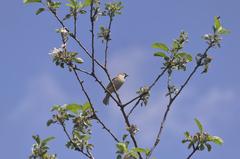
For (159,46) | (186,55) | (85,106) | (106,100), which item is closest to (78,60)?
(85,106)

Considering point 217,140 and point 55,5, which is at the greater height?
point 55,5

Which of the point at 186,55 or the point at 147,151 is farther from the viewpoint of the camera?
the point at 186,55

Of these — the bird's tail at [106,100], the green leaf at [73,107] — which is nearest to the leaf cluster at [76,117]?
the green leaf at [73,107]

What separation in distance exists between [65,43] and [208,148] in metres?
2.06

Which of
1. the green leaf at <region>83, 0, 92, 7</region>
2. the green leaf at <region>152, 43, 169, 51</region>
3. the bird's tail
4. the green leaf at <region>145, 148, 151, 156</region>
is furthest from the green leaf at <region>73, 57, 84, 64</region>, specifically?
the bird's tail

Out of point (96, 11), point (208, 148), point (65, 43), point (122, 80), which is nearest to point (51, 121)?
point (65, 43)

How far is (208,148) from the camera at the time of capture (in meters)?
6.23

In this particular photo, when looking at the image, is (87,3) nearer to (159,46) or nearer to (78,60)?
(78,60)

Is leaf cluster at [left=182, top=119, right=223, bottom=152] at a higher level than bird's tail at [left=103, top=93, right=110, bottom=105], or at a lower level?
lower

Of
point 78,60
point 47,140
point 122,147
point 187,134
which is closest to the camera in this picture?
point 122,147

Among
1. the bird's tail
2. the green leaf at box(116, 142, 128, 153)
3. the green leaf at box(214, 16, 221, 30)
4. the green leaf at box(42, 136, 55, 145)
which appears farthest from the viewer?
the bird's tail

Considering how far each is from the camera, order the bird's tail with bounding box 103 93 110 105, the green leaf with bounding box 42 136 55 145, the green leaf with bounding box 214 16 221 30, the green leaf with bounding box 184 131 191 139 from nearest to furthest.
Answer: the green leaf with bounding box 184 131 191 139 < the green leaf with bounding box 42 136 55 145 < the green leaf with bounding box 214 16 221 30 < the bird's tail with bounding box 103 93 110 105

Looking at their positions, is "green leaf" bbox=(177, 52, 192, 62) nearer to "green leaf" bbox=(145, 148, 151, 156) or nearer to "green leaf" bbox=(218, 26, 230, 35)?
"green leaf" bbox=(218, 26, 230, 35)

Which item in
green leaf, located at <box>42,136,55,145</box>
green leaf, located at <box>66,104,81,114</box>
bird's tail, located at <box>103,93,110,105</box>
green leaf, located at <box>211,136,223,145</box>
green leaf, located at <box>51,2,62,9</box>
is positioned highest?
bird's tail, located at <box>103,93,110,105</box>
